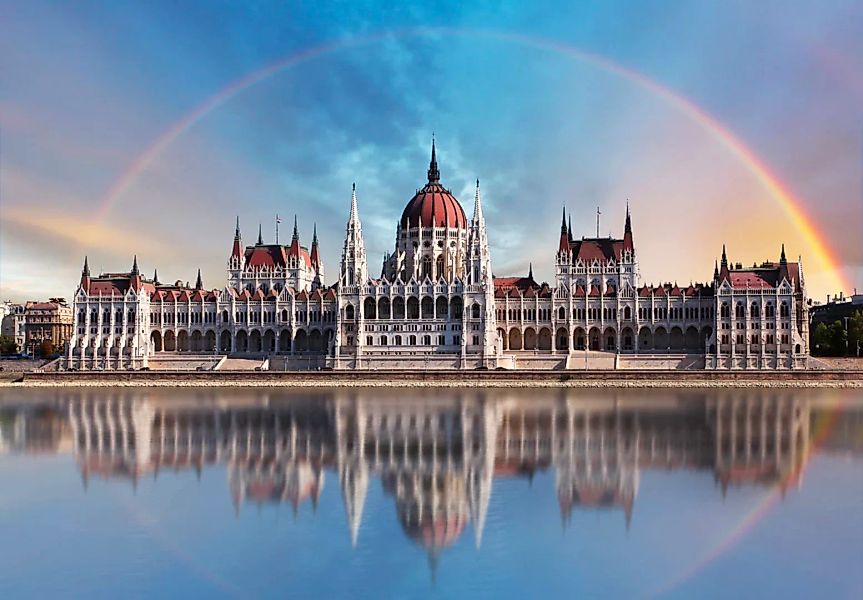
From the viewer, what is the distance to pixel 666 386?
88.0 metres

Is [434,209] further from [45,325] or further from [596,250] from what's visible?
[45,325]

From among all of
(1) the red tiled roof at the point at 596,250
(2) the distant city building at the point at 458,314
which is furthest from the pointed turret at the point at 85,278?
(1) the red tiled roof at the point at 596,250

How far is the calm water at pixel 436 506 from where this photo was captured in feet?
82.0

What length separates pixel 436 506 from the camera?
108ft

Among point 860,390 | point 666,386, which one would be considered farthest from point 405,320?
point 860,390

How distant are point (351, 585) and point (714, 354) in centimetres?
8185

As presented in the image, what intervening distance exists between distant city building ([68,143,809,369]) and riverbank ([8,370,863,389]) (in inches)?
270

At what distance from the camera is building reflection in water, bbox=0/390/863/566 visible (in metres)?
35.3

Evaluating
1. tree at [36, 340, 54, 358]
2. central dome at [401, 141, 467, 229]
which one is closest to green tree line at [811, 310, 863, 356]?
central dome at [401, 141, 467, 229]

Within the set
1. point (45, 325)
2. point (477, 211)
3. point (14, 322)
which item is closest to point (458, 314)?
point (477, 211)

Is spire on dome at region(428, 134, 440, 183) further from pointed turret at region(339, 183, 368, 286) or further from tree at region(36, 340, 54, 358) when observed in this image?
tree at region(36, 340, 54, 358)

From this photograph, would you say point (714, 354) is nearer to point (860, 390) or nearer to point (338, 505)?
point (860, 390)

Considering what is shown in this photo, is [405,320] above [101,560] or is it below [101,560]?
above

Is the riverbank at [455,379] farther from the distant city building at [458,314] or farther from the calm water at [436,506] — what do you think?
the calm water at [436,506]
